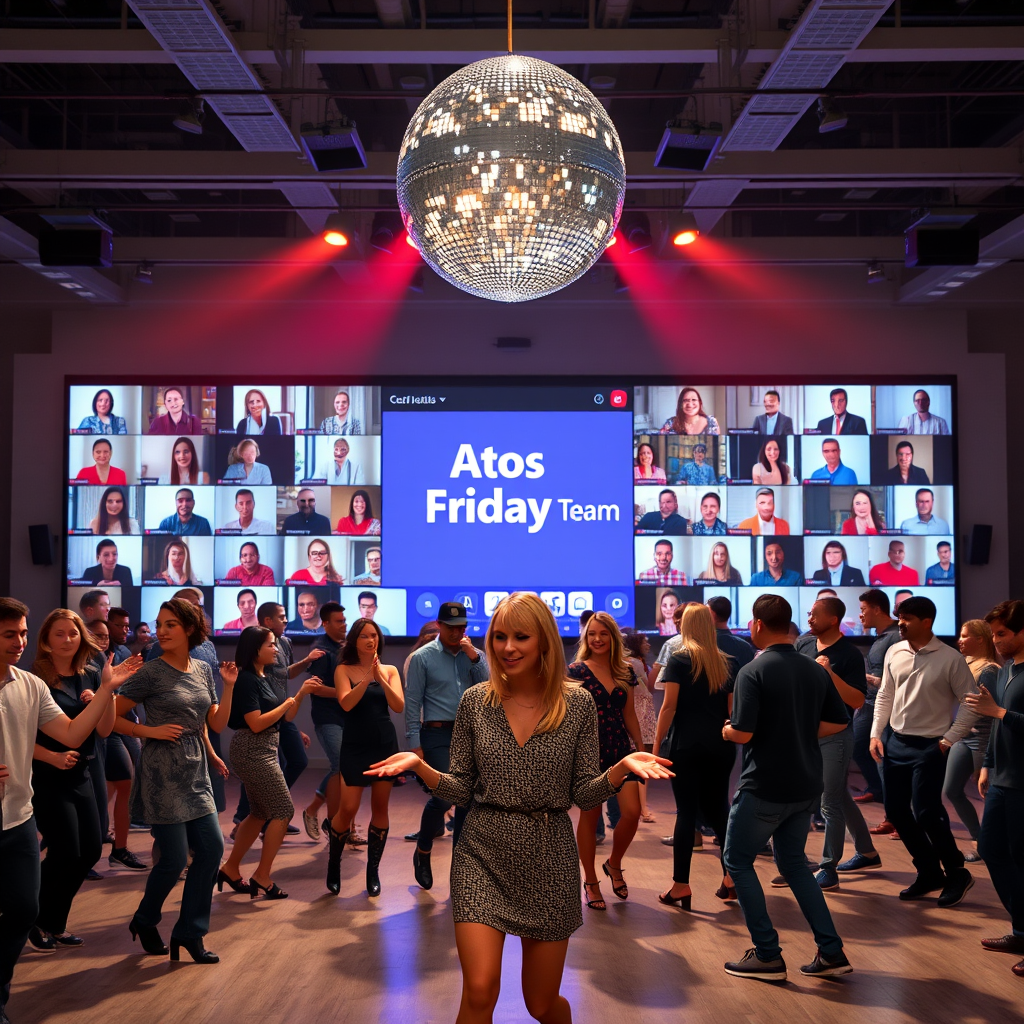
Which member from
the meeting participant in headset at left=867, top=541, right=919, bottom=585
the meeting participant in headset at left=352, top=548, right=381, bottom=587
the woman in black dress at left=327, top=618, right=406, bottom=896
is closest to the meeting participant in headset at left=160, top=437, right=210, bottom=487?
the meeting participant in headset at left=352, top=548, right=381, bottom=587

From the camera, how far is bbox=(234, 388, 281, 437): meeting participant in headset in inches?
379

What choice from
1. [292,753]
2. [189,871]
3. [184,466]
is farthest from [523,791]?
[184,466]

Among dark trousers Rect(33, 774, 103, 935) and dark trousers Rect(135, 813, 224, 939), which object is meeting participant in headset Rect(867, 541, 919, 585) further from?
dark trousers Rect(33, 774, 103, 935)

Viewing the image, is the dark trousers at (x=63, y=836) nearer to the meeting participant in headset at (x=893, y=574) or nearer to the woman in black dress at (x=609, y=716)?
the woman in black dress at (x=609, y=716)

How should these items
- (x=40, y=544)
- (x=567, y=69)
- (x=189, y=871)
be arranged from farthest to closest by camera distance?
1. (x=40, y=544)
2. (x=567, y=69)
3. (x=189, y=871)

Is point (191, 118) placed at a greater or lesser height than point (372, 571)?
greater

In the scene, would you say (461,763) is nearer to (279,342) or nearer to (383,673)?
(383,673)

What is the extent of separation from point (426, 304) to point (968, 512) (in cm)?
562

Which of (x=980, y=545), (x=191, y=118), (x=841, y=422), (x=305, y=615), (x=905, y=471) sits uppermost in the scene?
(x=191, y=118)

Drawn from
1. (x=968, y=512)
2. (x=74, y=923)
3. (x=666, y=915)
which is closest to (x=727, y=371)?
(x=968, y=512)

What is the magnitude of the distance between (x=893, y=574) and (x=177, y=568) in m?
6.79

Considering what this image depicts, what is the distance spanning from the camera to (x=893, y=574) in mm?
9398

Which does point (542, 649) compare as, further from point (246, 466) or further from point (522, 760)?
point (246, 466)

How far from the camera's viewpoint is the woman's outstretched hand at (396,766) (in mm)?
2730
